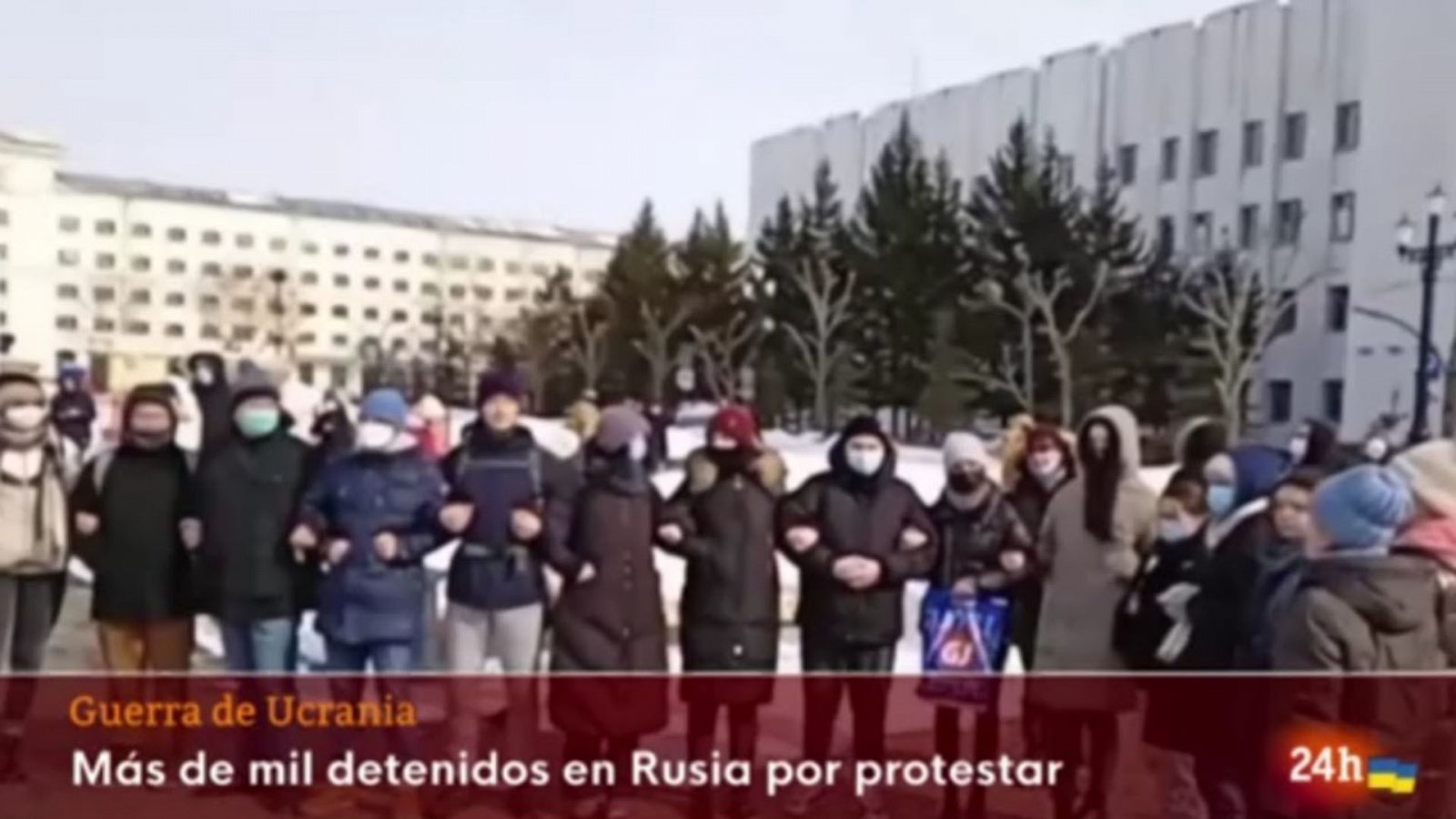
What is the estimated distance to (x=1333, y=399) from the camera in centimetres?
288

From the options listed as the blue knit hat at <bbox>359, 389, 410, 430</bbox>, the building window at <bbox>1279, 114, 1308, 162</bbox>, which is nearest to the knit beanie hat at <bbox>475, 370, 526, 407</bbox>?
the blue knit hat at <bbox>359, 389, 410, 430</bbox>

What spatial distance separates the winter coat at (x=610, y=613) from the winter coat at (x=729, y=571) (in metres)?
0.05

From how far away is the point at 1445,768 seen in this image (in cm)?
292

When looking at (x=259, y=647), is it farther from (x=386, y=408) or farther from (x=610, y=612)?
(x=610, y=612)

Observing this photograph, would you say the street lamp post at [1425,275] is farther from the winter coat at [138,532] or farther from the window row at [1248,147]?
the winter coat at [138,532]

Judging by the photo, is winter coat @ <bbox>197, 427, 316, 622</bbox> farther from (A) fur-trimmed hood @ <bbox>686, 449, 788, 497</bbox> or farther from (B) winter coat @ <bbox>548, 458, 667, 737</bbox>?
(A) fur-trimmed hood @ <bbox>686, 449, 788, 497</bbox>

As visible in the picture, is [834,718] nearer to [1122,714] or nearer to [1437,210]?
[1122,714]

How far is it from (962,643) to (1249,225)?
0.74 metres

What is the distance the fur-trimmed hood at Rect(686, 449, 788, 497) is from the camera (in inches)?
116

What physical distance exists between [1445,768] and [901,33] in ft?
4.36

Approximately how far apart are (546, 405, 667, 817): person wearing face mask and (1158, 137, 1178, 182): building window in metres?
0.83

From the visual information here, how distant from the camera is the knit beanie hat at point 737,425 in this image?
114 inches

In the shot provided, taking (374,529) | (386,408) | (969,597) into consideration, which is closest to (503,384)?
(386,408)

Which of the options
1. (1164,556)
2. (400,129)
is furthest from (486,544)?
(1164,556)
